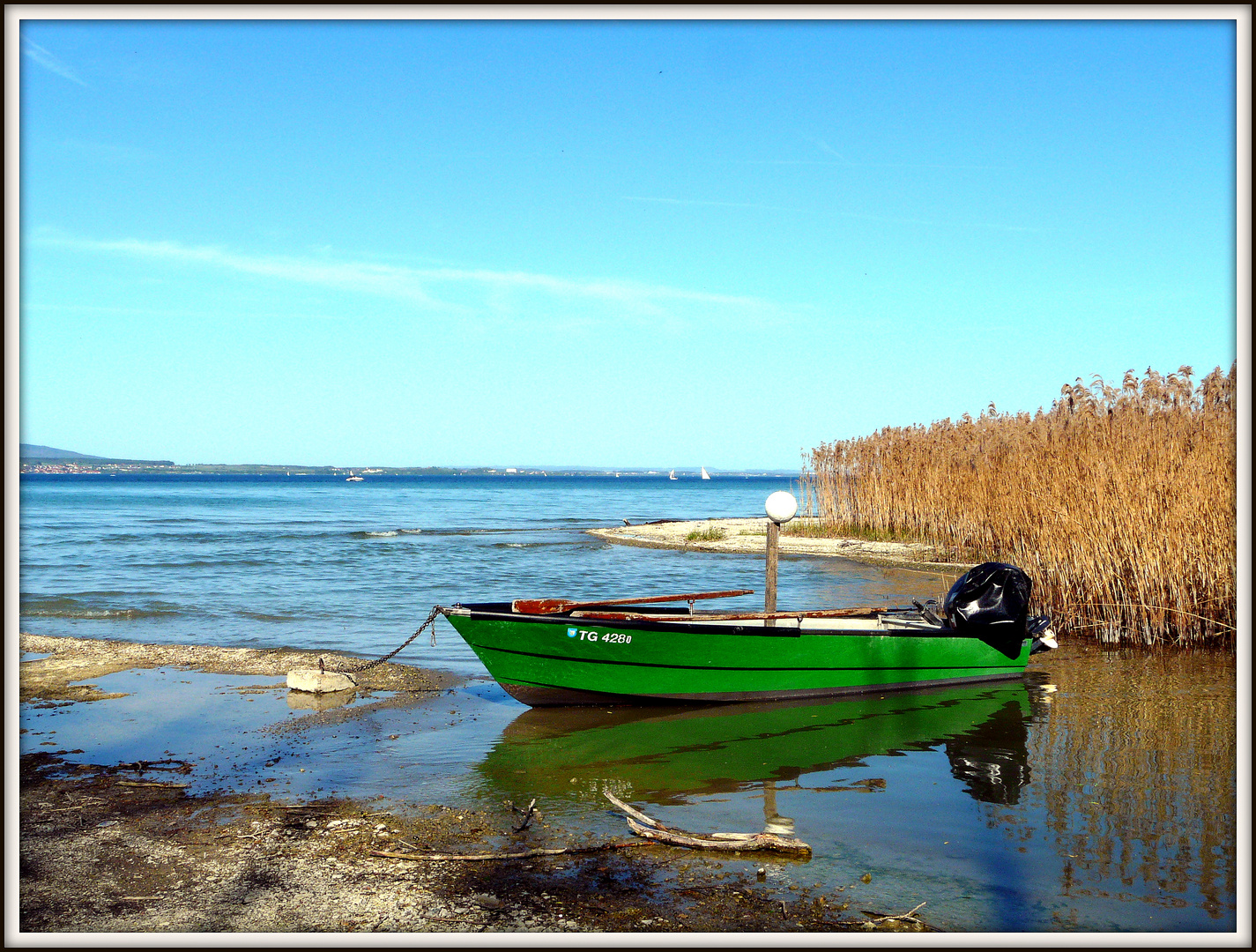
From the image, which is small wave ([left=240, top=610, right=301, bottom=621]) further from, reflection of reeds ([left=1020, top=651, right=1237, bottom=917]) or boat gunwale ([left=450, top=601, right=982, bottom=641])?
reflection of reeds ([left=1020, top=651, right=1237, bottom=917])

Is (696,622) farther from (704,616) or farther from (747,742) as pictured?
(747,742)

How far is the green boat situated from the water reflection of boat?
0.22m

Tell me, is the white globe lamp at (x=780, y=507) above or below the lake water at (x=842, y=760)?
above

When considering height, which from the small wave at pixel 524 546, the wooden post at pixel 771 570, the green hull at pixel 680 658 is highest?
the wooden post at pixel 771 570

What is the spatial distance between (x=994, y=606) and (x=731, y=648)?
350 centimetres

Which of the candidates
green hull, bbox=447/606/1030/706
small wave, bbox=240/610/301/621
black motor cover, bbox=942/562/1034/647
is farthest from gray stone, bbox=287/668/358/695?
black motor cover, bbox=942/562/1034/647

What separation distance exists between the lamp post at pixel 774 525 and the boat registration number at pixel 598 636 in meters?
1.83

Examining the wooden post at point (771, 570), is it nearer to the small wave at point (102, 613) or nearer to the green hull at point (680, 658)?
the green hull at point (680, 658)

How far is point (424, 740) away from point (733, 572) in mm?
15479

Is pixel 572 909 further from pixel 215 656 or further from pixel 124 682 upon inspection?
pixel 215 656

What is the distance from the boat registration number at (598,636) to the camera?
947 cm

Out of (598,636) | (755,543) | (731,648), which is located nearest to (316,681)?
(598,636)

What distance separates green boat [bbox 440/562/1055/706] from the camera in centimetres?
956

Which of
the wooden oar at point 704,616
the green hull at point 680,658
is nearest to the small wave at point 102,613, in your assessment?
the green hull at point 680,658
